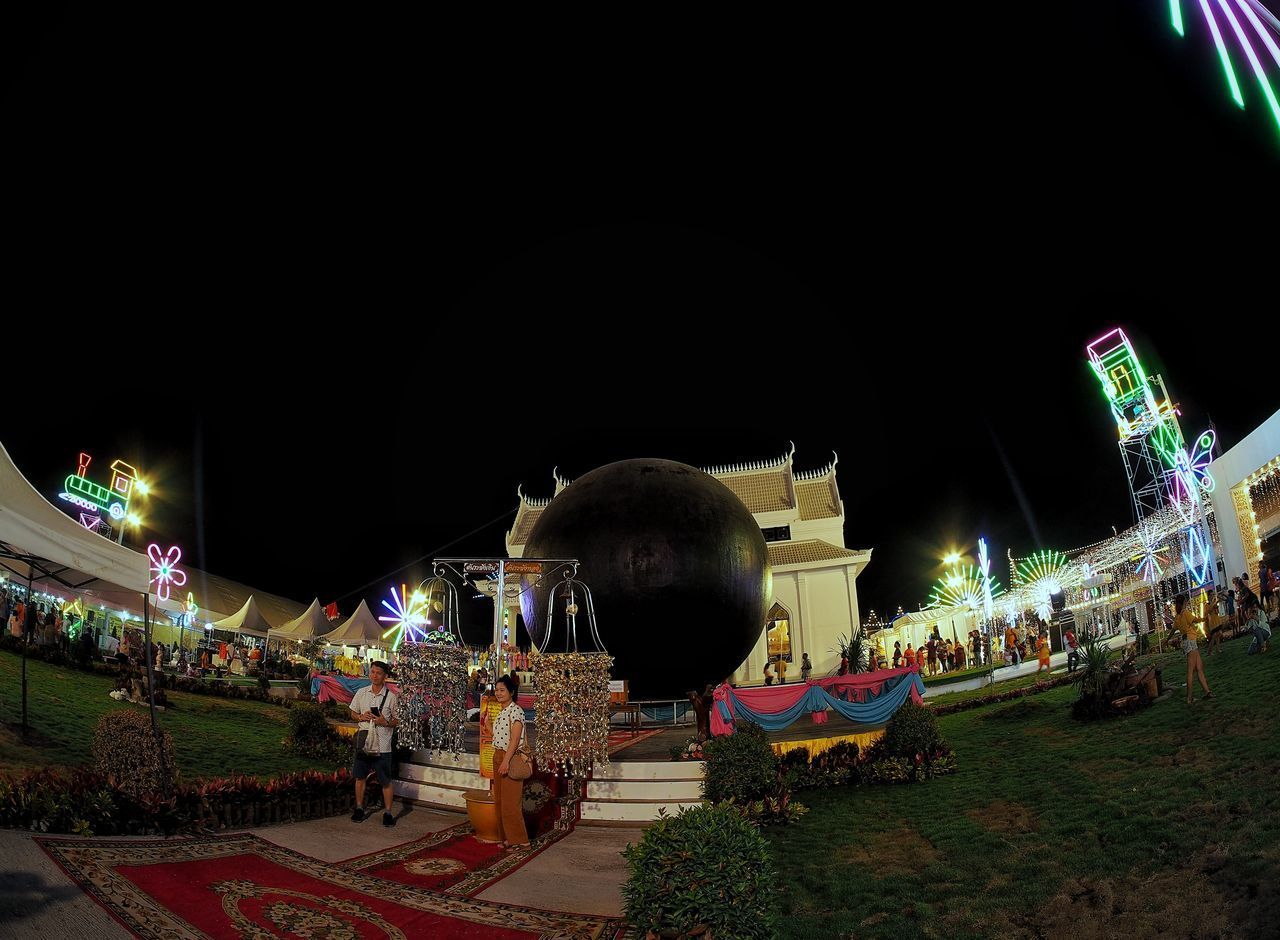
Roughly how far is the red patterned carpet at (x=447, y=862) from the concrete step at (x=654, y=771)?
5.62 feet

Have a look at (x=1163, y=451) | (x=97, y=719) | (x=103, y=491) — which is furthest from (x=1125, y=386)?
(x=103, y=491)

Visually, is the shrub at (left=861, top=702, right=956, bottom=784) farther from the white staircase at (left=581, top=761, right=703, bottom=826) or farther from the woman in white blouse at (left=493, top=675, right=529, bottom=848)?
the woman in white blouse at (left=493, top=675, right=529, bottom=848)

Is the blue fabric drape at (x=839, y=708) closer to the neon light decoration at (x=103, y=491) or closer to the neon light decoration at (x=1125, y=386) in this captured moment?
the neon light decoration at (x=1125, y=386)

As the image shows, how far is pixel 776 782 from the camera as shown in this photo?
33.6 ft

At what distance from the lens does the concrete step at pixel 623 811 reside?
1045 cm

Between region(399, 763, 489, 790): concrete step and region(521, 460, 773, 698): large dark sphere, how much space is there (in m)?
3.90

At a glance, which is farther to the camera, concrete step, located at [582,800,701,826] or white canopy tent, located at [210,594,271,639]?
white canopy tent, located at [210,594,271,639]

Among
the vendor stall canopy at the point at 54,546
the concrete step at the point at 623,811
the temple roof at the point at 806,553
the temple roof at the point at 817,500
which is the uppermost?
the temple roof at the point at 817,500

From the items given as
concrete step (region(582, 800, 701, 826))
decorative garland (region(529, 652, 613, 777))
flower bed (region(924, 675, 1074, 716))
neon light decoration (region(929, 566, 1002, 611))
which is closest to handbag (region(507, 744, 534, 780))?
decorative garland (region(529, 652, 613, 777))

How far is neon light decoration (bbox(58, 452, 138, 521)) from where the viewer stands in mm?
38188

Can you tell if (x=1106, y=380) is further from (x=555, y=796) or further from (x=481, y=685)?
(x=555, y=796)

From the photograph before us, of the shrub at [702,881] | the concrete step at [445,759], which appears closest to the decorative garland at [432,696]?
the concrete step at [445,759]

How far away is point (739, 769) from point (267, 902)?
611 centimetres

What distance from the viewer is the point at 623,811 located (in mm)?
10500
